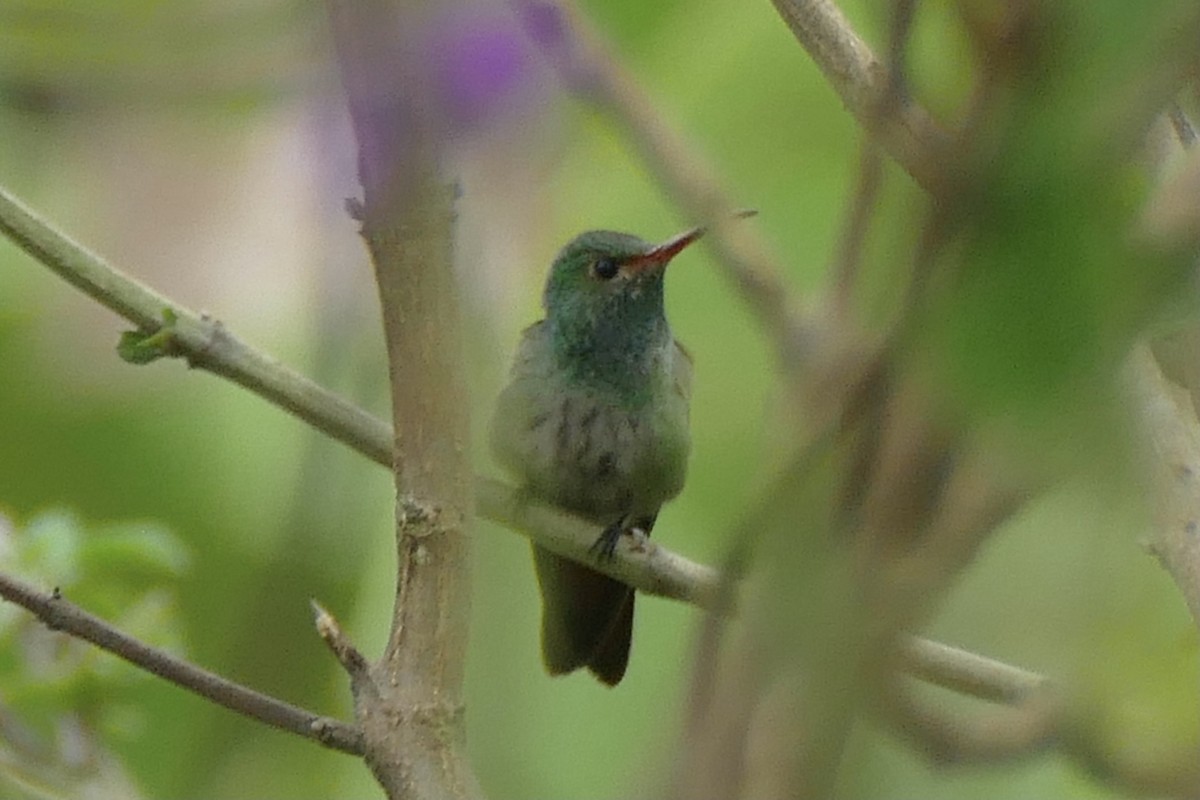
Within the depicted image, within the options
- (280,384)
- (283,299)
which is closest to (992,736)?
(280,384)

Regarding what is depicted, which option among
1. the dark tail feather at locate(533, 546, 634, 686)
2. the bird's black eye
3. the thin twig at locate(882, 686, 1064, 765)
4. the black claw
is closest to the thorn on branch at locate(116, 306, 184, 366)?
the thin twig at locate(882, 686, 1064, 765)

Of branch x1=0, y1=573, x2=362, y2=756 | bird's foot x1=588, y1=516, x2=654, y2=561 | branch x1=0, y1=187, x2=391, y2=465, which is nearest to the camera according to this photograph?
branch x1=0, y1=573, x2=362, y2=756

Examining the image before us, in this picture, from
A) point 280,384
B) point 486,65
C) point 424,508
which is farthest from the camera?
point 486,65

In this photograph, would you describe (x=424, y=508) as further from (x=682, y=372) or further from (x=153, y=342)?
(x=682, y=372)

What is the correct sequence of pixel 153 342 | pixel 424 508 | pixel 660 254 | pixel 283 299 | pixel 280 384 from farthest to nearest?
pixel 283 299
pixel 660 254
pixel 280 384
pixel 153 342
pixel 424 508

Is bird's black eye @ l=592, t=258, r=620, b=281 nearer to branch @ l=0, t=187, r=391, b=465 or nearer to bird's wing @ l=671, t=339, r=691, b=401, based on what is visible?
bird's wing @ l=671, t=339, r=691, b=401

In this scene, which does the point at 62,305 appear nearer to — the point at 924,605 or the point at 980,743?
the point at 980,743

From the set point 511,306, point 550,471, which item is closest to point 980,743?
point 550,471
